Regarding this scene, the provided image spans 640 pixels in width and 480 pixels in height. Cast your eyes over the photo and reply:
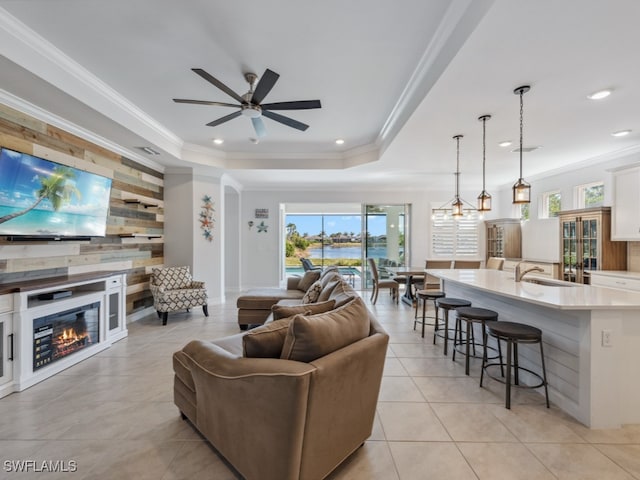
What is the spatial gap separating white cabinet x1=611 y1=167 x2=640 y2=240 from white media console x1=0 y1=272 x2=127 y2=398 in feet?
23.1

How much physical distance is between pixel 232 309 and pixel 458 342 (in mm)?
3912

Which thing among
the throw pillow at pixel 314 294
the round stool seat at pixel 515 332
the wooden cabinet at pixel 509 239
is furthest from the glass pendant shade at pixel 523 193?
the wooden cabinet at pixel 509 239

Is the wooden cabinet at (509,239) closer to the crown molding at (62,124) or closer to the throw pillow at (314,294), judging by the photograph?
the throw pillow at (314,294)

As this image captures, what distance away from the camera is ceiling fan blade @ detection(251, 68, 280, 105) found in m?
2.28

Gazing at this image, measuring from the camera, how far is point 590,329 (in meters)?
2.07

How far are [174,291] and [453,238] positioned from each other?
261 inches

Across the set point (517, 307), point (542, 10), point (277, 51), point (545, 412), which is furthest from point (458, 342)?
point (277, 51)

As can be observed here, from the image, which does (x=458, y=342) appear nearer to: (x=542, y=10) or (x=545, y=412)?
(x=545, y=412)

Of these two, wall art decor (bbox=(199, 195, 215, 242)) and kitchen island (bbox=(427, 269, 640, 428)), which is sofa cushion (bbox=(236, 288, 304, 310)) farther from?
kitchen island (bbox=(427, 269, 640, 428))

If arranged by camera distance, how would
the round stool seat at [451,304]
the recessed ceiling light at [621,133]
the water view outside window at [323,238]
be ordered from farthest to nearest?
the water view outside window at [323,238]
the recessed ceiling light at [621,133]
the round stool seat at [451,304]

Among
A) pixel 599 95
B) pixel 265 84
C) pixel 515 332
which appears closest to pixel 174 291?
pixel 265 84

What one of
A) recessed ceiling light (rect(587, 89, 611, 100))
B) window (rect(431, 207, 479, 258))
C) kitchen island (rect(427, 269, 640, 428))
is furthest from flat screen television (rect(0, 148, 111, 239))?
window (rect(431, 207, 479, 258))

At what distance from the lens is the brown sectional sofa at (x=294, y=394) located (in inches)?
52.6

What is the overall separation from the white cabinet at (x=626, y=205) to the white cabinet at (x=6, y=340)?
7.24 meters
